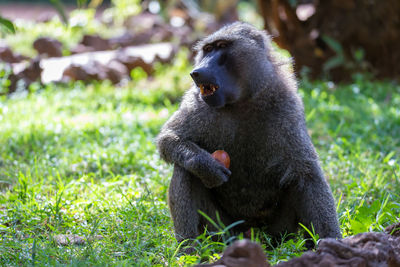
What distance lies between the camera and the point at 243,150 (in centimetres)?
297

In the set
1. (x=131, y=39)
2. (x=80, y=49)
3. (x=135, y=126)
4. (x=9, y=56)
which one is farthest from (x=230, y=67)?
(x=131, y=39)

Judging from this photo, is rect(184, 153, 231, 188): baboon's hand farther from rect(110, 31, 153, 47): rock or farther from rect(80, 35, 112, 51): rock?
rect(110, 31, 153, 47): rock

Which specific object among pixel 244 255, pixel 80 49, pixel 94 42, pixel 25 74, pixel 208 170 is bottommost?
pixel 244 255

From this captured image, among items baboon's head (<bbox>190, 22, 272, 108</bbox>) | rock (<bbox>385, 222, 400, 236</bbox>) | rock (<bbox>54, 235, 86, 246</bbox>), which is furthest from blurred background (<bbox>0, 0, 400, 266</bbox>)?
baboon's head (<bbox>190, 22, 272, 108</bbox>)

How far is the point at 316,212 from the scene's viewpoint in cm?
285

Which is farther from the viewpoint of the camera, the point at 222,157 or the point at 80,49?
the point at 80,49

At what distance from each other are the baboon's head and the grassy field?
718 mm

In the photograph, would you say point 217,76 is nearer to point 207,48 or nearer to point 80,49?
point 207,48

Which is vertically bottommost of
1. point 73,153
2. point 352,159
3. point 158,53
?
point 352,159

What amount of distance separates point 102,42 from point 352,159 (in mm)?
6494

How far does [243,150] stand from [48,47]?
657cm

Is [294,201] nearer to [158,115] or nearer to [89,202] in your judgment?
[89,202]

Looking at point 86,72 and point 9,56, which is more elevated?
point 9,56

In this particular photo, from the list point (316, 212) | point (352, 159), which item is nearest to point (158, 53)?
point (352, 159)
